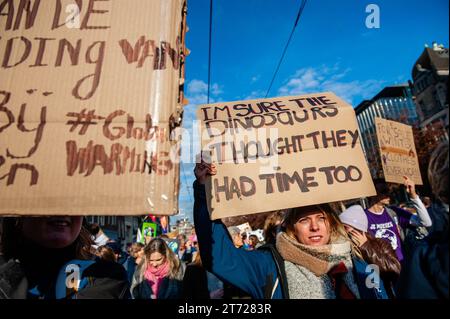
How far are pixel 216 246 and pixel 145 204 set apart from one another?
2.18ft

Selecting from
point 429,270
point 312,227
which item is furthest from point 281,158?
point 429,270

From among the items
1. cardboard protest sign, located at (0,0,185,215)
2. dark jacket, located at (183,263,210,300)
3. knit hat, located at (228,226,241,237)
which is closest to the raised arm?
dark jacket, located at (183,263,210,300)

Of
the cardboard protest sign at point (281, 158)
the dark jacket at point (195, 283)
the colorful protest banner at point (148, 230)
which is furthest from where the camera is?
the colorful protest banner at point (148, 230)

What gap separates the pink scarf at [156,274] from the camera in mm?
3586

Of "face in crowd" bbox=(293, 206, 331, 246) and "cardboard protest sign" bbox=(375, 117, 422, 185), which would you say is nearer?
"face in crowd" bbox=(293, 206, 331, 246)

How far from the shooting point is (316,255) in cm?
164

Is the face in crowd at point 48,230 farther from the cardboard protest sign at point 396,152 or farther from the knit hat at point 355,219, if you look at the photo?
Result: the cardboard protest sign at point 396,152

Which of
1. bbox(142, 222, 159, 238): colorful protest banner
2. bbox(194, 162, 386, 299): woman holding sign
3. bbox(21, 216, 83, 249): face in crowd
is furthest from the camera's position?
bbox(142, 222, 159, 238): colorful protest banner

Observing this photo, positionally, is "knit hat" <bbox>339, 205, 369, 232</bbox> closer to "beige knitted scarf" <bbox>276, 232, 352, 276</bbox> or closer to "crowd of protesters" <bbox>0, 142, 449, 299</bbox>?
"crowd of protesters" <bbox>0, 142, 449, 299</bbox>

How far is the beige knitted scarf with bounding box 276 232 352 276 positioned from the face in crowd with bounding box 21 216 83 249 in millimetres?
1294

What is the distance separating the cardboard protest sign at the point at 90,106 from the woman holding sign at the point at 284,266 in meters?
0.58

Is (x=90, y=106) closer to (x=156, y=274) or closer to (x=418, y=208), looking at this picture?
(x=156, y=274)

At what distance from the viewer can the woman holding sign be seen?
5.14ft

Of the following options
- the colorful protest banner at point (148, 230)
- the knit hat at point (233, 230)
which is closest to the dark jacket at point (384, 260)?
the knit hat at point (233, 230)
